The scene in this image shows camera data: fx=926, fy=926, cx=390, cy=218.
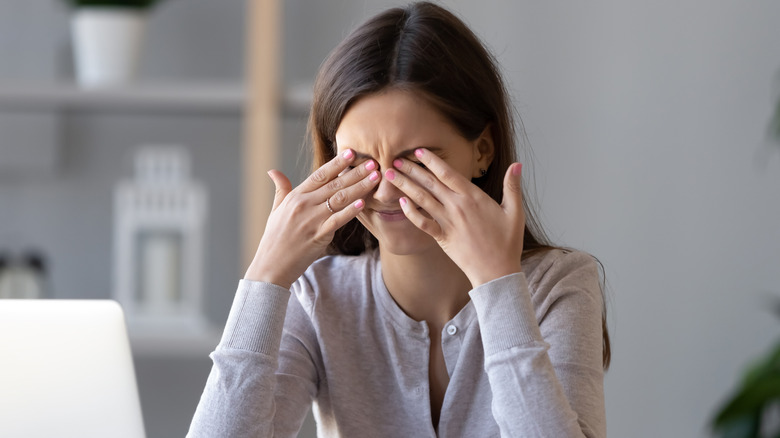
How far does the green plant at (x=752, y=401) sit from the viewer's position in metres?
1.82

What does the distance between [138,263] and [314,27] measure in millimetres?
753

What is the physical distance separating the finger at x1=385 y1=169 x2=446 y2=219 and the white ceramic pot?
4.08ft

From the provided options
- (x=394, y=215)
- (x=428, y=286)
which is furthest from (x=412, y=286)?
(x=394, y=215)

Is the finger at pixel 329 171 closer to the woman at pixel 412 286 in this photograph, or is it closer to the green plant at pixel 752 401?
the woman at pixel 412 286

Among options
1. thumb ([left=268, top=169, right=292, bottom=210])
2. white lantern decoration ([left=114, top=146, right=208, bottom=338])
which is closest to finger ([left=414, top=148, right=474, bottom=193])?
thumb ([left=268, top=169, right=292, bottom=210])

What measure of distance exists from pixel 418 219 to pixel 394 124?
0.38ft

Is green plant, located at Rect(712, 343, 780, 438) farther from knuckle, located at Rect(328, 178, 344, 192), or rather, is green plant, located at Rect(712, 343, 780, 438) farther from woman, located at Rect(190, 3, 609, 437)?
knuckle, located at Rect(328, 178, 344, 192)

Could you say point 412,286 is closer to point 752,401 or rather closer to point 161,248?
point 752,401

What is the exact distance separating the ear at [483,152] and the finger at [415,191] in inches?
5.3

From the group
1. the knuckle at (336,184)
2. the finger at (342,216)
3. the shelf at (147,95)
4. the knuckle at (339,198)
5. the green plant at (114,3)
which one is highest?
the green plant at (114,3)

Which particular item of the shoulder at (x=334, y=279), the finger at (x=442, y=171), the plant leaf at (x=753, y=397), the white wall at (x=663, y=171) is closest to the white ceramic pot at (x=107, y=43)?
the white wall at (x=663, y=171)

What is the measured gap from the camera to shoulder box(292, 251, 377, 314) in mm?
1262

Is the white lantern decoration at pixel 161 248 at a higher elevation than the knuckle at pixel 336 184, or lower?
lower

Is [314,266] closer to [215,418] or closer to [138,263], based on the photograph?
[215,418]
